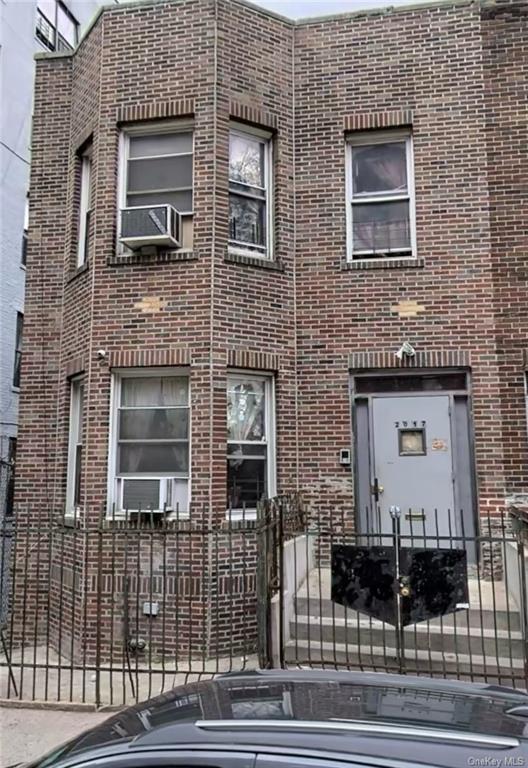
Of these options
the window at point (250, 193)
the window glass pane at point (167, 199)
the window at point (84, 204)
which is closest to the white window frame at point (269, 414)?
the window at point (250, 193)

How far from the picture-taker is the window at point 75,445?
8.62m

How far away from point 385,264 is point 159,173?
132 inches

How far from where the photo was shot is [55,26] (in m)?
17.8

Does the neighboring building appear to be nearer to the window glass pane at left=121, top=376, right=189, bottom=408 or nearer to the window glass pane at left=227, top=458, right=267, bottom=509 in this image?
the window glass pane at left=121, top=376, right=189, bottom=408

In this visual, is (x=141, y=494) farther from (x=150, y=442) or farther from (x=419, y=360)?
(x=419, y=360)

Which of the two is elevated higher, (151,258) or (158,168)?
(158,168)

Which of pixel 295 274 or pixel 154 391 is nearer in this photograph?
pixel 154 391

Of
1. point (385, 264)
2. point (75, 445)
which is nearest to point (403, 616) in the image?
point (385, 264)

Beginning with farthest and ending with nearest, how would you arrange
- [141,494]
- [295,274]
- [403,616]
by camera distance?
[295,274] → [141,494] → [403,616]

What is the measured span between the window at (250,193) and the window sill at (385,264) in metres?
1.10

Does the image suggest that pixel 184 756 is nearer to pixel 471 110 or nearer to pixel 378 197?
pixel 378 197

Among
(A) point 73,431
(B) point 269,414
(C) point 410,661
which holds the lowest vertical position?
(C) point 410,661

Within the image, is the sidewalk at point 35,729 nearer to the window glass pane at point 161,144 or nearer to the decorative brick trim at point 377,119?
the window glass pane at point 161,144

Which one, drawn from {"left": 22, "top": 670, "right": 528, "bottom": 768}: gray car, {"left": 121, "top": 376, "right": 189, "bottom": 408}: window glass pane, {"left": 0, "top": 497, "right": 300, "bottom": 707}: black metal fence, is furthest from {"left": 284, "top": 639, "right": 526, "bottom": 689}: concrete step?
{"left": 22, "top": 670, "right": 528, "bottom": 768}: gray car
